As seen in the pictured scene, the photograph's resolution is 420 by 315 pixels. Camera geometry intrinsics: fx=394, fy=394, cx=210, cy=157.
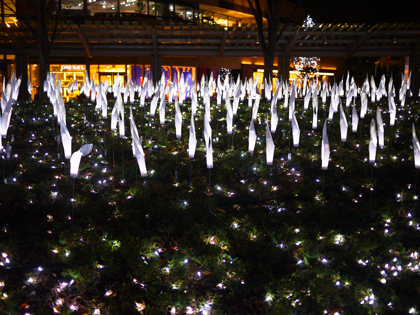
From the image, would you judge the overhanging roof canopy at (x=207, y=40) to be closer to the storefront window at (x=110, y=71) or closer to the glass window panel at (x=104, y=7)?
the storefront window at (x=110, y=71)

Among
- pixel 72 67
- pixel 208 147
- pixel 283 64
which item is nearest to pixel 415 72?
pixel 283 64

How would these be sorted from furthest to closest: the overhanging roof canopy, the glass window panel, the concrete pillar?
the glass window panel
the concrete pillar
the overhanging roof canopy

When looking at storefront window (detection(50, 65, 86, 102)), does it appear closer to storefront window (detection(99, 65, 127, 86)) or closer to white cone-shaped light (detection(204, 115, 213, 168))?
storefront window (detection(99, 65, 127, 86))

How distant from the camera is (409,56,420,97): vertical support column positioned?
1786cm

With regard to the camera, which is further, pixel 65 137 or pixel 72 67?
pixel 72 67

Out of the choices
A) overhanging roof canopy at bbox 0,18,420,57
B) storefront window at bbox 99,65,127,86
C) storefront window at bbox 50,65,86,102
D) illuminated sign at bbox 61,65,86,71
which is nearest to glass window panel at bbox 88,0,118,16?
storefront window at bbox 99,65,127,86

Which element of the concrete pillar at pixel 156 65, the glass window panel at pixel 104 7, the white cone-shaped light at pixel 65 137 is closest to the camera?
the white cone-shaped light at pixel 65 137

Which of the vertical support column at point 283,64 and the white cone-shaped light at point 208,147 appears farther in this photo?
the vertical support column at point 283,64

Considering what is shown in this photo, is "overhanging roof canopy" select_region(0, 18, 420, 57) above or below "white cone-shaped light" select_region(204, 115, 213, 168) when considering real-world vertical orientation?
above

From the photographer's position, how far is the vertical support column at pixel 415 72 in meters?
17.9

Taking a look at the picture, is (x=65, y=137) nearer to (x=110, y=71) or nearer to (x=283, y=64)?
(x=283, y=64)

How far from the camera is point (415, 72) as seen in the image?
720 inches

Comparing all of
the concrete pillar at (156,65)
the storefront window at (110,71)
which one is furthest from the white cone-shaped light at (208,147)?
the storefront window at (110,71)

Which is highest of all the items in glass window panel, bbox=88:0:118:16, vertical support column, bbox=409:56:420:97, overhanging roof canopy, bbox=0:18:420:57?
glass window panel, bbox=88:0:118:16
